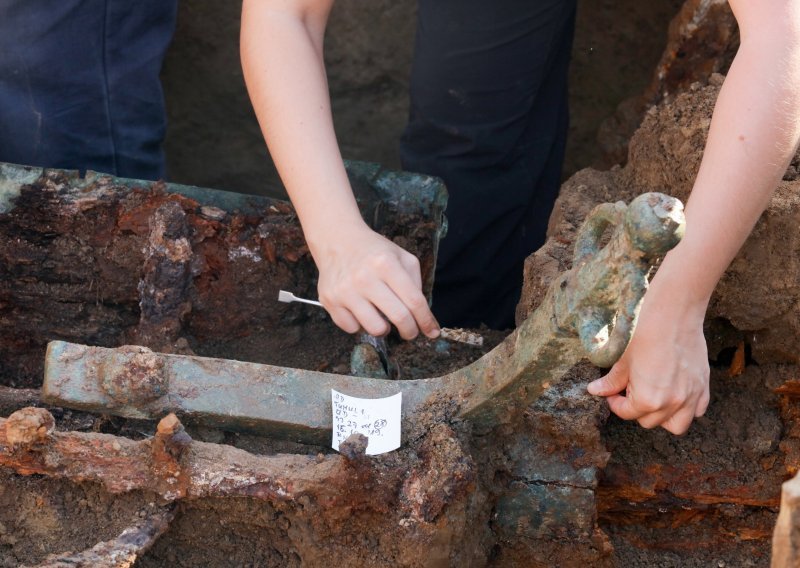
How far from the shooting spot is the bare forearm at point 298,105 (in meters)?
1.65

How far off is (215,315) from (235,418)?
1.24ft

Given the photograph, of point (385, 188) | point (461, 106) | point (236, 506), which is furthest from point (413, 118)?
point (236, 506)

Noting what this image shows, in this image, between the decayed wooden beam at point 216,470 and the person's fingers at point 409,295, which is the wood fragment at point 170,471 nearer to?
the decayed wooden beam at point 216,470

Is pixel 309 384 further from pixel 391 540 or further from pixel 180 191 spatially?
pixel 180 191

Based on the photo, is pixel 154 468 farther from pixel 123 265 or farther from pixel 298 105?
pixel 298 105

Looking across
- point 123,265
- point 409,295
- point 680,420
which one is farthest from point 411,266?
point 123,265

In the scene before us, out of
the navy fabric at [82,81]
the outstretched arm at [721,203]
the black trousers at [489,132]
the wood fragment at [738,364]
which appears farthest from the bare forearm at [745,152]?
the navy fabric at [82,81]

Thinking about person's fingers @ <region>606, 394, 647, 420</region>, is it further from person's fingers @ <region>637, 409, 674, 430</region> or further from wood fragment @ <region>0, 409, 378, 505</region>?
wood fragment @ <region>0, 409, 378, 505</region>

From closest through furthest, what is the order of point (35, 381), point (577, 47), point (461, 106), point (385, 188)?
point (35, 381) < point (385, 188) < point (461, 106) < point (577, 47)

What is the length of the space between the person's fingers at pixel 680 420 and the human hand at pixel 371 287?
372 mm

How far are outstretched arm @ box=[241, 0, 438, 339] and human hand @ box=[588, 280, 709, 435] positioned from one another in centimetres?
33

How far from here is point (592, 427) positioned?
58.6 inches

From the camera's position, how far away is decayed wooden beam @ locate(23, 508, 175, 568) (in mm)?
1277

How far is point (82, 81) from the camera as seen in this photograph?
221 cm
